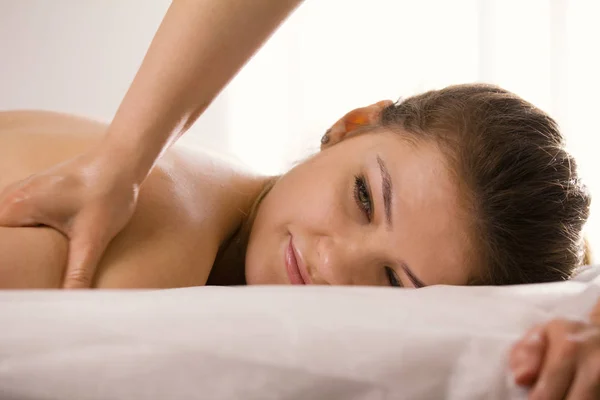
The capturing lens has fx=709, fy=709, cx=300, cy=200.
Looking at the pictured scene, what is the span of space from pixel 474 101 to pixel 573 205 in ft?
0.61

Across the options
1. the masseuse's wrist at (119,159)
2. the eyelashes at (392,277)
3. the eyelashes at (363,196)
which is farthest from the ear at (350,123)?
the masseuse's wrist at (119,159)

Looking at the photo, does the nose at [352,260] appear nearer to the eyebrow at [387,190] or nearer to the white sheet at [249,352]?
the eyebrow at [387,190]

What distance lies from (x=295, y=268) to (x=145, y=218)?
0.18m

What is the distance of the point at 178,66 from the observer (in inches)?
29.0

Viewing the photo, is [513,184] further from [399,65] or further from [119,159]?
[399,65]

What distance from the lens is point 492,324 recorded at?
42 centimetres

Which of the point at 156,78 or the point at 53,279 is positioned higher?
the point at 156,78

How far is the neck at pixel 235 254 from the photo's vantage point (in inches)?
38.5

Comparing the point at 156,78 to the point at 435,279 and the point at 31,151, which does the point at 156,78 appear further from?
the point at 435,279

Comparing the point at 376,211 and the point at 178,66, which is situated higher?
the point at 178,66

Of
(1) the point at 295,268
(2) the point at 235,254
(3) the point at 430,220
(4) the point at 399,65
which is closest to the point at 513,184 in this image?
(3) the point at 430,220

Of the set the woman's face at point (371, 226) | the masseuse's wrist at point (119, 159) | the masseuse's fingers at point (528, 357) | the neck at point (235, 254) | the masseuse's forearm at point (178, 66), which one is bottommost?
the neck at point (235, 254)

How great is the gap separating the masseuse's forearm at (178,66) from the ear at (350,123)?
0.98 feet

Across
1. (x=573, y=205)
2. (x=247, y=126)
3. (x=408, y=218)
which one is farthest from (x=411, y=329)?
(x=247, y=126)
